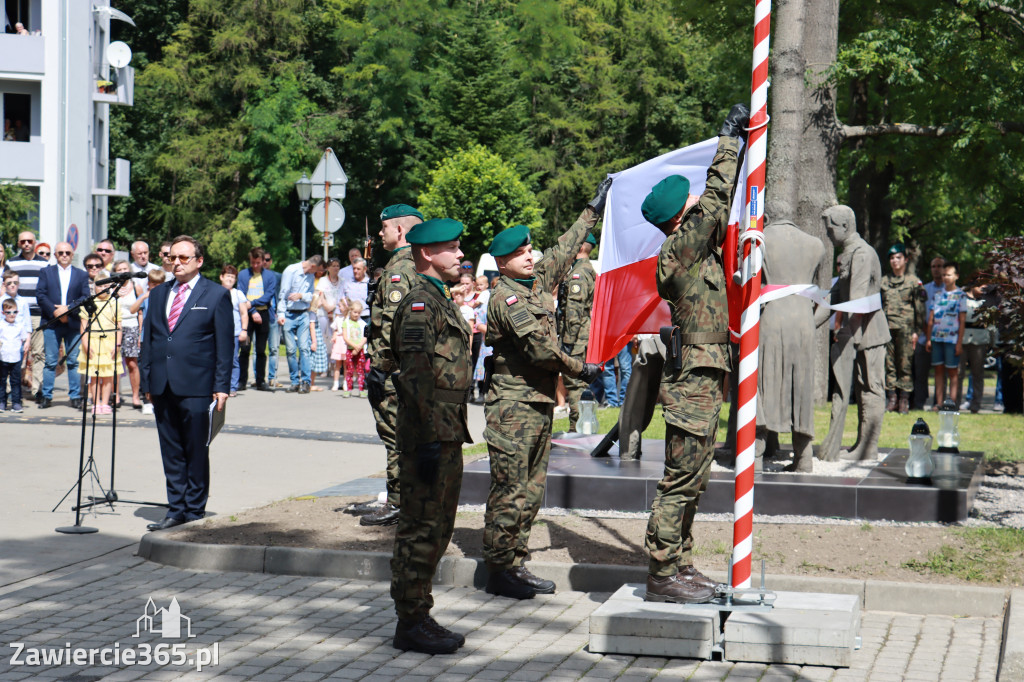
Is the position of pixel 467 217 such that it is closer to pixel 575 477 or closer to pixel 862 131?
pixel 862 131

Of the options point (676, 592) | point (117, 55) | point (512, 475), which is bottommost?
point (676, 592)

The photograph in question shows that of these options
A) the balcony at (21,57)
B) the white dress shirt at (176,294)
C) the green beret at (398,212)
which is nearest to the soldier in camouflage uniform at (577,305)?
the green beret at (398,212)

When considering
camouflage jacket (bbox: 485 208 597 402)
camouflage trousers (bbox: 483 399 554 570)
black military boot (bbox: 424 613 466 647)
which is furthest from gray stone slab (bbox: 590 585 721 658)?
camouflage jacket (bbox: 485 208 597 402)

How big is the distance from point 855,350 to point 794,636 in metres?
5.40

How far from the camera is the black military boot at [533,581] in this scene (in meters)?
7.38

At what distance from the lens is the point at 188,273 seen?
30.2 feet

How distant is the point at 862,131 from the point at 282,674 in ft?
45.7

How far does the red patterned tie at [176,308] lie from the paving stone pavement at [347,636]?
201cm

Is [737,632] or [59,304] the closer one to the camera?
[737,632]

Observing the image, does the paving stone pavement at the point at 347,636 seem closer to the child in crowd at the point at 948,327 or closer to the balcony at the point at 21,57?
the child in crowd at the point at 948,327

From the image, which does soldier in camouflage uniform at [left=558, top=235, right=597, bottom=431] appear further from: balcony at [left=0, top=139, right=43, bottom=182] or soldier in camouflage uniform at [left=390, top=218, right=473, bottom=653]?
balcony at [left=0, top=139, right=43, bottom=182]

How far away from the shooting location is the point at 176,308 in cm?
926

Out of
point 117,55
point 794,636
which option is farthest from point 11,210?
point 794,636

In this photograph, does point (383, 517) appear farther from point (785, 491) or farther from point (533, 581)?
point (785, 491)
